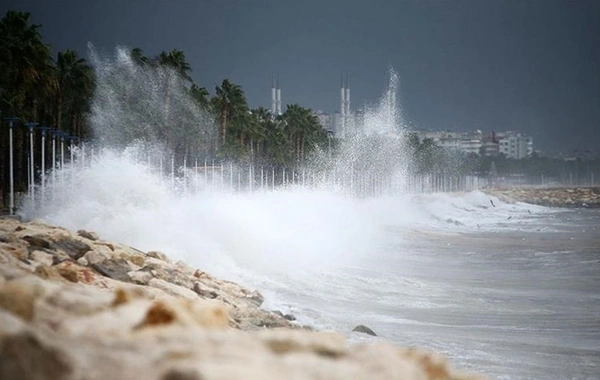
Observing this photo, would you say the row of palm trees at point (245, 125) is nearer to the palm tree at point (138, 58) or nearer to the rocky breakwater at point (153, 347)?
the palm tree at point (138, 58)

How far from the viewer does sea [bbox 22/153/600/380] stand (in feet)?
45.1

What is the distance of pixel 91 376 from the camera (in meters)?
4.17

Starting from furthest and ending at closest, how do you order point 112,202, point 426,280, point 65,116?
point 65,116 < point 112,202 < point 426,280

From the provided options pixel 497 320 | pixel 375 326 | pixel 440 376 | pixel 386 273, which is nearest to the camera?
pixel 440 376

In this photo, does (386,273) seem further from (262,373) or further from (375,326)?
(262,373)

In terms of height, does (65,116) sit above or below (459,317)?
above

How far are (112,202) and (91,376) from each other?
2264 cm

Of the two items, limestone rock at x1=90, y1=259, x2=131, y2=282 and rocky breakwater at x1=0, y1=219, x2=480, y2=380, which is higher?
rocky breakwater at x1=0, y1=219, x2=480, y2=380

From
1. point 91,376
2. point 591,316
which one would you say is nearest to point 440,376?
point 91,376

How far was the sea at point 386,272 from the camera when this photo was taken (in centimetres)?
1376

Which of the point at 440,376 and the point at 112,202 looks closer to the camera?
the point at 440,376

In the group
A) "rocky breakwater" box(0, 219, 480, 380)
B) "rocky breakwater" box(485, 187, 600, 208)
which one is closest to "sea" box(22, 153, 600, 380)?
"rocky breakwater" box(0, 219, 480, 380)

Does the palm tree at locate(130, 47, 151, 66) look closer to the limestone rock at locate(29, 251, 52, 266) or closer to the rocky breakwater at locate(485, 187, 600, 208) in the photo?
the limestone rock at locate(29, 251, 52, 266)

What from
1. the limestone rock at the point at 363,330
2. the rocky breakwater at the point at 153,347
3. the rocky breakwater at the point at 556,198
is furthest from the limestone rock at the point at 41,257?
the rocky breakwater at the point at 556,198
